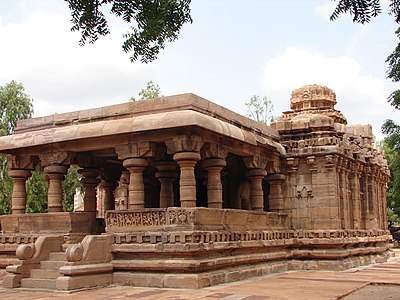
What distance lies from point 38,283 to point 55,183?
3.06 metres

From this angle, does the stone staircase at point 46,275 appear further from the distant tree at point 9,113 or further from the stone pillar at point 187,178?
the distant tree at point 9,113

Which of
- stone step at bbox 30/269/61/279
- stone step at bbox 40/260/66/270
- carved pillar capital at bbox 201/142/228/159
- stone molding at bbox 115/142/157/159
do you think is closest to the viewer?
stone step at bbox 30/269/61/279

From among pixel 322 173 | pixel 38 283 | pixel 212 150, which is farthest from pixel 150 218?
pixel 322 173

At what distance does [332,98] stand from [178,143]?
10.9m

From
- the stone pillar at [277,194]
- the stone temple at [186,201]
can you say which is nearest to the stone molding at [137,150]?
the stone temple at [186,201]

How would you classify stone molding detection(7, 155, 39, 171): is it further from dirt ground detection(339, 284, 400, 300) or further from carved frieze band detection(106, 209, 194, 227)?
dirt ground detection(339, 284, 400, 300)

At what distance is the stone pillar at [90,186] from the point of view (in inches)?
610

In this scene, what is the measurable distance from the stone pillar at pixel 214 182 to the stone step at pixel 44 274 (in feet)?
12.2

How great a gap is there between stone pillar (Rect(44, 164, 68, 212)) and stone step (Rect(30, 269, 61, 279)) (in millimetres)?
2238

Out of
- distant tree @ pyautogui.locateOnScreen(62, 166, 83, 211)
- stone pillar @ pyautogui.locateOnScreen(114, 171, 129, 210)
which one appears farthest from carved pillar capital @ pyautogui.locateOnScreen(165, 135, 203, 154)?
distant tree @ pyautogui.locateOnScreen(62, 166, 83, 211)

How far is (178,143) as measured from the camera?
1182cm

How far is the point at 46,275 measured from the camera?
37.8 feet

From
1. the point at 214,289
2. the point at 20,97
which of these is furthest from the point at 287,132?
the point at 20,97

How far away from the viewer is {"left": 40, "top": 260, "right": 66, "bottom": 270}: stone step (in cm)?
1170
